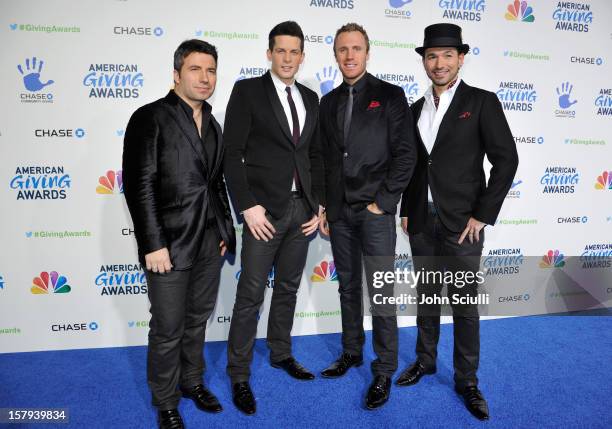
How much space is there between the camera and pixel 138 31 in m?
3.09

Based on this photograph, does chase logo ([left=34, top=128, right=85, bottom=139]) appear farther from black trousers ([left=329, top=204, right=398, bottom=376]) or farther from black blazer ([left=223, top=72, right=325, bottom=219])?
black trousers ([left=329, top=204, right=398, bottom=376])

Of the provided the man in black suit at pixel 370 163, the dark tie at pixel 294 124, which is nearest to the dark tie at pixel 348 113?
the man in black suit at pixel 370 163

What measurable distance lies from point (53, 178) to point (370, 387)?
2.95 metres

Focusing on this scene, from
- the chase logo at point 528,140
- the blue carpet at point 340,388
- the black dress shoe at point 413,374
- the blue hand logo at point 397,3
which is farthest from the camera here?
the chase logo at point 528,140

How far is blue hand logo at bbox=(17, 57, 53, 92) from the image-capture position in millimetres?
3008

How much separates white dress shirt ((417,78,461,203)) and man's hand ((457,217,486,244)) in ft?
0.97

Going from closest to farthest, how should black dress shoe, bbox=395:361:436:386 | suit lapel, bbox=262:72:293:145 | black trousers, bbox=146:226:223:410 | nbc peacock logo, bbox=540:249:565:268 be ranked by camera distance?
black trousers, bbox=146:226:223:410
suit lapel, bbox=262:72:293:145
black dress shoe, bbox=395:361:436:386
nbc peacock logo, bbox=540:249:565:268

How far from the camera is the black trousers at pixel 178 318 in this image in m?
2.17

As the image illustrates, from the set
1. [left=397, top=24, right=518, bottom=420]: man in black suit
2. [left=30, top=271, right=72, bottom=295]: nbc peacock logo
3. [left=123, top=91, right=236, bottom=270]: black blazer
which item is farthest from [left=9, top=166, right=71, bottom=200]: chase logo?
[left=397, top=24, right=518, bottom=420]: man in black suit

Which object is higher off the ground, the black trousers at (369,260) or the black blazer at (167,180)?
the black blazer at (167,180)

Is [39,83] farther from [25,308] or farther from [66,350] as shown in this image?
[66,350]

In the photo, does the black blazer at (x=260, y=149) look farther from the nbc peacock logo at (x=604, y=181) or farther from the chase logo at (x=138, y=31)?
the nbc peacock logo at (x=604, y=181)

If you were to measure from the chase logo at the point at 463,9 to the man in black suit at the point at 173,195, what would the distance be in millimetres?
2424

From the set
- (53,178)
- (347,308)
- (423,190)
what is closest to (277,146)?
(423,190)
